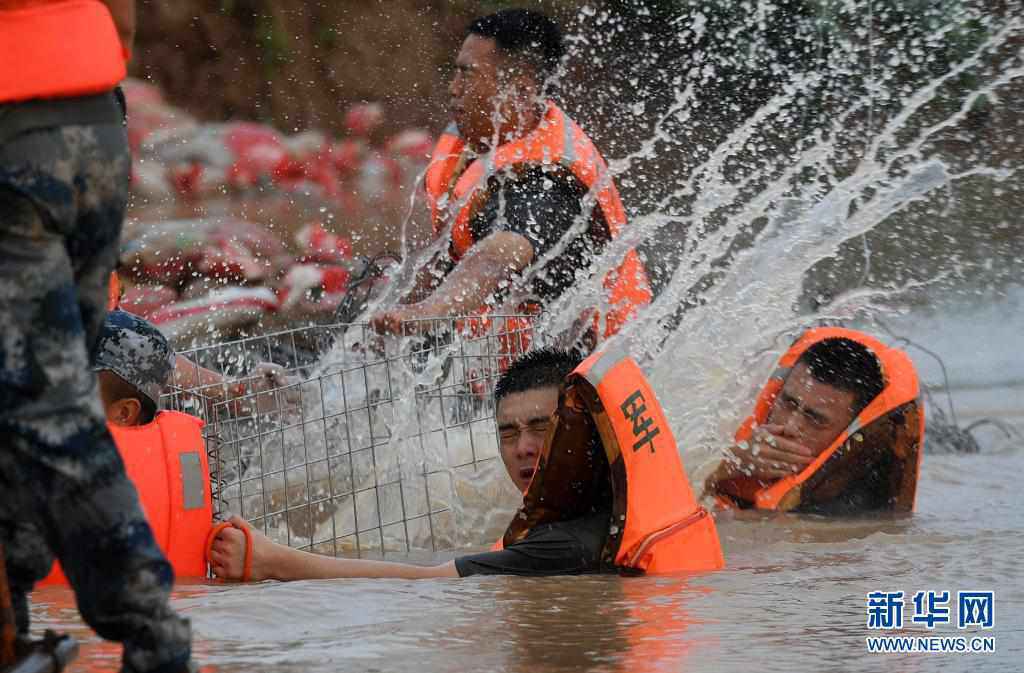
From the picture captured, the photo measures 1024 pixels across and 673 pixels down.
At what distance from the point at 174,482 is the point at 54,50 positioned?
1.76 metres

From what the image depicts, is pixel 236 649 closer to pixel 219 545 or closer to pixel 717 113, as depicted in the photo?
pixel 219 545

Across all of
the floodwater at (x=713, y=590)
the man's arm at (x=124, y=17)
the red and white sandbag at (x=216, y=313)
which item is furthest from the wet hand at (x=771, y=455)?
the man's arm at (x=124, y=17)

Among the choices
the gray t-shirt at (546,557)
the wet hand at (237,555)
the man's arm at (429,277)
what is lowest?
the gray t-shirt at (546,557)

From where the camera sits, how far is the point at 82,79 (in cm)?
166

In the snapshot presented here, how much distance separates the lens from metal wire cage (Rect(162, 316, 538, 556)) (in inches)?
145

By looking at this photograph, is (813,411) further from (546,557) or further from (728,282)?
(546,557)

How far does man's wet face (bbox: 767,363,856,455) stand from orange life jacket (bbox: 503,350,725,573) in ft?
4.95

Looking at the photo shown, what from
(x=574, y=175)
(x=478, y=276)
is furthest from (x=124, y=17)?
(x=574, y=175)

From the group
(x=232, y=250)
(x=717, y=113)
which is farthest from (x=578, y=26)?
(x=232, y=250)

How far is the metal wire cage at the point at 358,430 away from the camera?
367 cm

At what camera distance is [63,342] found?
162cm

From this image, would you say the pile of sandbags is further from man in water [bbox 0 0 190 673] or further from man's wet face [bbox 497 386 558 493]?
man in water [bbox 0 0 190 673]

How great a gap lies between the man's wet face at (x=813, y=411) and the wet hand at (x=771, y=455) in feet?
0.12

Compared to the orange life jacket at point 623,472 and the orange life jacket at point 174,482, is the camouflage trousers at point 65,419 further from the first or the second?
the orange life jacket at point 623,472
